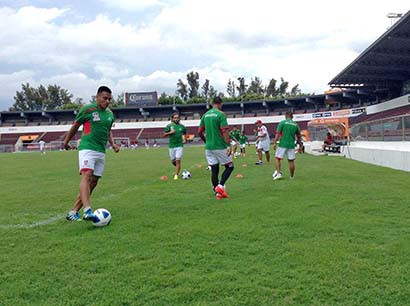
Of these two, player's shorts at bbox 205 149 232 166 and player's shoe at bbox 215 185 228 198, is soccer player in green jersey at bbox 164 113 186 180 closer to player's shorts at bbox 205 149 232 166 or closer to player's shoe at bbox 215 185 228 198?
player's shorts at bbox 205 149 232 166

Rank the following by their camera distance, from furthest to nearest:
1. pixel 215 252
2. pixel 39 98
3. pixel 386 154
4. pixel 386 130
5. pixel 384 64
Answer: pixel 39 98 → pixel 384 64 → pixel 386 130 → pixel 386 154 → pixel 215 252

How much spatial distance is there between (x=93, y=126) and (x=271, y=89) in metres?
107

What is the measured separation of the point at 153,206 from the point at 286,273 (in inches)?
147

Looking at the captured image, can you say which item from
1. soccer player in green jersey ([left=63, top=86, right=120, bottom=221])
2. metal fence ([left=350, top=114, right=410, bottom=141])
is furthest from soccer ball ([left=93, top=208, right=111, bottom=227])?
metal fence ([left=350, top=114, right=410, bottom=141])

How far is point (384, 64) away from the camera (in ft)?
122

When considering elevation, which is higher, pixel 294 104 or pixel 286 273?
pixel 294 104

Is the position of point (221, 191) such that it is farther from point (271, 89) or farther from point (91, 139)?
point (271, 89)

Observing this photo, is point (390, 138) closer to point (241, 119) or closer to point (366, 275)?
point (366, 275)

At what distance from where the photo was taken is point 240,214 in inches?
230

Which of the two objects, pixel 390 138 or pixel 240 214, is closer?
pixel 240 214

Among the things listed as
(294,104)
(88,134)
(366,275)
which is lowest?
(366,275)

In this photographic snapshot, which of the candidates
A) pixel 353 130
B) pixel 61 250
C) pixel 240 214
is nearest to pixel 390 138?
pixel 353 130

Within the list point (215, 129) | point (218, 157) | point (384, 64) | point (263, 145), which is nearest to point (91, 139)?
point (215, 129)

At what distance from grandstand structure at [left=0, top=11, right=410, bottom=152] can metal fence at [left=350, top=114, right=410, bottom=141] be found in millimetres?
19453
